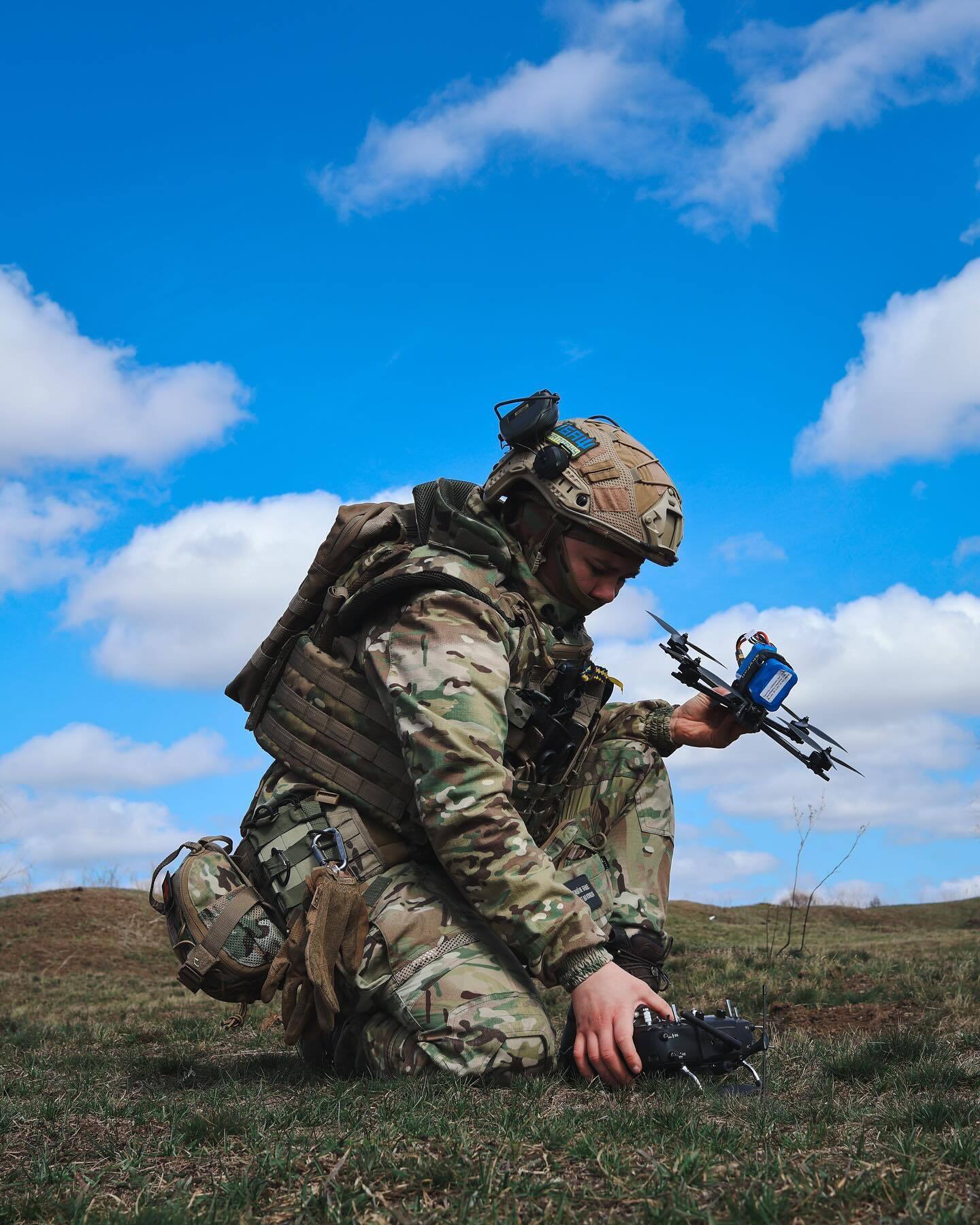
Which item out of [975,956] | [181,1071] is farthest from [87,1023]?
[975,956]

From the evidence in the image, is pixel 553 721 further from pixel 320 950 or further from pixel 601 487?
pixel 320 950

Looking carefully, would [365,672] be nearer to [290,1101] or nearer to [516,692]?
[516,692]

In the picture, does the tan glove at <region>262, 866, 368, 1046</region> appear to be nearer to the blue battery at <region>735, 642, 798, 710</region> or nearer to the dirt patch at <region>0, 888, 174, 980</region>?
the blue battery at <region>735, 642, 798, 710</region>

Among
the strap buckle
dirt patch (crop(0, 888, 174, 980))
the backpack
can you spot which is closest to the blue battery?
the strap buckle

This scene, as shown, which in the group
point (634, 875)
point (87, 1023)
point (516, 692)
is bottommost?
point (87, 1023)

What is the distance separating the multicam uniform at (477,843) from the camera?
474 cm

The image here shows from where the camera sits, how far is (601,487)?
5.70 m

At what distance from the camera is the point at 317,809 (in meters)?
5.42

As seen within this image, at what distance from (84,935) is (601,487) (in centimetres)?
1217

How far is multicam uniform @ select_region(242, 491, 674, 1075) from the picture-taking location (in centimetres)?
474

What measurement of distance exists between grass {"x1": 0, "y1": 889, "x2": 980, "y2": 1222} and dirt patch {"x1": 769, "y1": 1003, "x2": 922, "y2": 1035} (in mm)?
65

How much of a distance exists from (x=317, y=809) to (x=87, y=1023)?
4.64m

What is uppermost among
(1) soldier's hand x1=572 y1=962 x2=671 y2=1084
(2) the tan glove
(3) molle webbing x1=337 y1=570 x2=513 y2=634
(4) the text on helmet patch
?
(4) the text on helmet patch

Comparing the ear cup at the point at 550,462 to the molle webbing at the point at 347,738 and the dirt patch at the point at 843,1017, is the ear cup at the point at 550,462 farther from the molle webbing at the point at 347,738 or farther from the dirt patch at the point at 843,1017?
the dirt patch at the point at 843,1017
